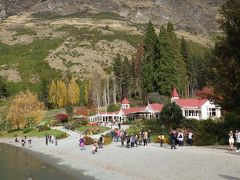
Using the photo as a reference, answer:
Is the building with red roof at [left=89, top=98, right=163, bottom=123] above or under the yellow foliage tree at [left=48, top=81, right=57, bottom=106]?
under

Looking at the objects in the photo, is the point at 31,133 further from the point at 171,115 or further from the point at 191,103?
the point at 171,115

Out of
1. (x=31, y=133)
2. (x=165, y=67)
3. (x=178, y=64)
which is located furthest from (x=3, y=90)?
(x=165, y=67)

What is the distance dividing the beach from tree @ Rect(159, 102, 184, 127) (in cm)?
1569

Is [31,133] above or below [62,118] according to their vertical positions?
below

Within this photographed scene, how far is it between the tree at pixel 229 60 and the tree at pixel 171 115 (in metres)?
20.7

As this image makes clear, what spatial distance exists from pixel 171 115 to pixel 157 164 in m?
30.4

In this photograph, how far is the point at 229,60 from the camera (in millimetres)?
41375

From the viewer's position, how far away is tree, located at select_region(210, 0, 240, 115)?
41.2 meters

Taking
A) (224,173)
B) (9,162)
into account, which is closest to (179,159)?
(224,173)

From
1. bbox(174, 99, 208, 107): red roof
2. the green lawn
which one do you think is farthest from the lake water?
bbox(174, 99, 208, 107): red roof

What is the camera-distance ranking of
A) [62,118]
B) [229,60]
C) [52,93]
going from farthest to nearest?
[52,93]
[62,118]
[229,60]

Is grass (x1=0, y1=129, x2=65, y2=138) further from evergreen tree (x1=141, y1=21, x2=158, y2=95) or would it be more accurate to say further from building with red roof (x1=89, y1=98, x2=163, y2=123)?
evergreen tree (x1=141, y1=21, x2=158, y2=95)

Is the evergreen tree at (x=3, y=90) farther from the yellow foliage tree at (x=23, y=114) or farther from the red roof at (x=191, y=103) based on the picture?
the red roof at (x=191, y=103)

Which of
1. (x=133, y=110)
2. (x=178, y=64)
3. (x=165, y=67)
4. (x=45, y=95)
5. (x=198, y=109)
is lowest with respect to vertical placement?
(x=198, y=109)
